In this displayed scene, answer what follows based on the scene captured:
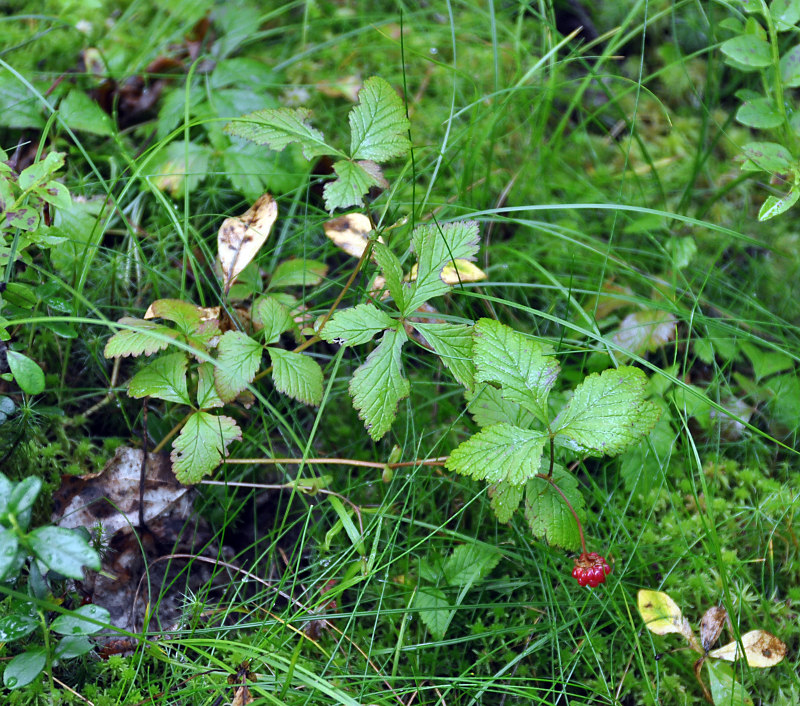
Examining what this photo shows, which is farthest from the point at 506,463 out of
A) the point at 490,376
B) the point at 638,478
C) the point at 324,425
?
the point at 324,425

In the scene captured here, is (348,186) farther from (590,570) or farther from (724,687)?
(724,687)

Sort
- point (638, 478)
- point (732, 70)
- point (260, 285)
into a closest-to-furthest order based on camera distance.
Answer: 1. point (638, 478)
2. point (260, 285)
3. point (732, 70)

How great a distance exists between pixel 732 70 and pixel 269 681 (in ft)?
9.81

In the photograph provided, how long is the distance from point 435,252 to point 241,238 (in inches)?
23.9

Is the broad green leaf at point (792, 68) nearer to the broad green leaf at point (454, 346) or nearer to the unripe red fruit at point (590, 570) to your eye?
the broad green leaf at point (454, 346)

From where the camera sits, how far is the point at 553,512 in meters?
1.52

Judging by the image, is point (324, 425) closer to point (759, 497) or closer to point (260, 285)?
point (260, 285)

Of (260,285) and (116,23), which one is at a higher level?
(116,23)

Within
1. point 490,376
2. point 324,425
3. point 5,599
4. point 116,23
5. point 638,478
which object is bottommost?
point 638,478

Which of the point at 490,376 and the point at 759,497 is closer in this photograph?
the point at 490,376

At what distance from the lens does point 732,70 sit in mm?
2807

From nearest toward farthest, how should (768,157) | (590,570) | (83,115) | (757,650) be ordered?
1. (590,570)
2. (757,650)
3. (768,157)
4. (83,115)

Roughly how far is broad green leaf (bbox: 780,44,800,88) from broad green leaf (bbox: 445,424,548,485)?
1339mm

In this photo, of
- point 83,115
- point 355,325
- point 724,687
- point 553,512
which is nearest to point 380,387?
point 355,325
